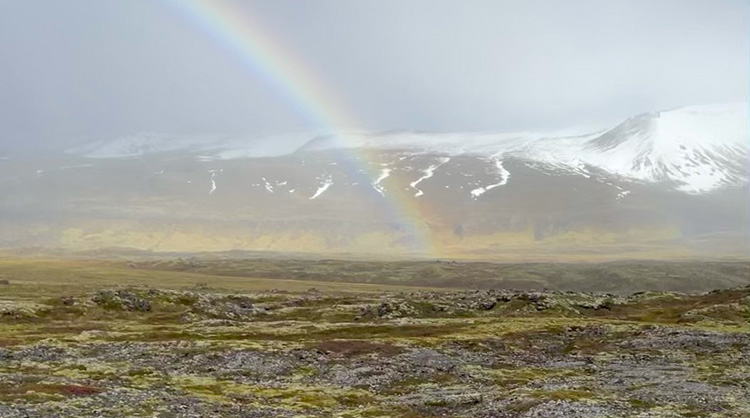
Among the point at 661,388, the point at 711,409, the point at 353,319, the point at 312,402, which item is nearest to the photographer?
the point at 711,409

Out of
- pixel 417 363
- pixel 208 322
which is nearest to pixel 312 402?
pixel 417 363

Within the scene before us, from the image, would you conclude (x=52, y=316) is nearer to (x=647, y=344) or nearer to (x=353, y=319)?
(x=353, y=319)

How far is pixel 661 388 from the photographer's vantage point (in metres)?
53.4

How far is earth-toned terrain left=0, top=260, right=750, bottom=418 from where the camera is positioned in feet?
153

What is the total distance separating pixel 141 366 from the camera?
62.1 metres

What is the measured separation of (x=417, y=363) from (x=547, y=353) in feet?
56.3

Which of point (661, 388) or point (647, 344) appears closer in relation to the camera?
point (661, 388)

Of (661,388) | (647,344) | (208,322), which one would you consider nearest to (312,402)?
(661,388)

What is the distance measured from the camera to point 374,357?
229ft

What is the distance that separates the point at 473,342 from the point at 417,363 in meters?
14.0

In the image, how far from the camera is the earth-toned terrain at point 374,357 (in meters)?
46.7

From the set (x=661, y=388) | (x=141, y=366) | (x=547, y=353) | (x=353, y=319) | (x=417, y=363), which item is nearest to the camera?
(x=661, y=388)

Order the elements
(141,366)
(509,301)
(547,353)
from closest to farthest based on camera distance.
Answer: (141,366) → (547,353) → (509,301)

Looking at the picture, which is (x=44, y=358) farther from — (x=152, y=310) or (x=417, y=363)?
(x=152, y=310)
